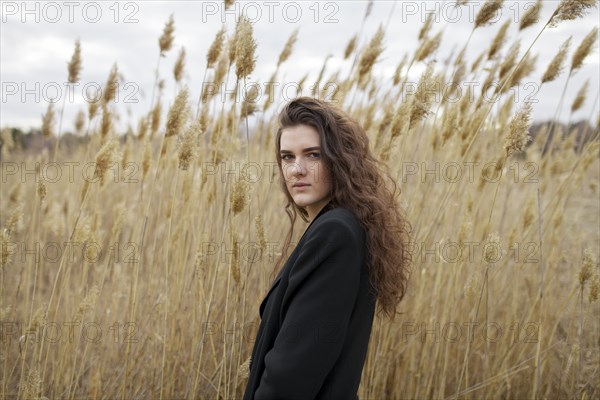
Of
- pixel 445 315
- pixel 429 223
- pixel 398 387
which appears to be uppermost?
pixel 429 223

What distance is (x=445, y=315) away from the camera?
2.37 m

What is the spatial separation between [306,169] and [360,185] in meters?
0.17

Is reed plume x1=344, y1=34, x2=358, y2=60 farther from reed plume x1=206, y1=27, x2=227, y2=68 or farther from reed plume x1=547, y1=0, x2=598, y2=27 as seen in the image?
reed plume x1=547, y1=0, x2=598, y2=27

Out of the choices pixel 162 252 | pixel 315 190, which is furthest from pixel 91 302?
pixel 315 190

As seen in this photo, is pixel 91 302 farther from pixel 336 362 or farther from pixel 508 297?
pixel 508 297

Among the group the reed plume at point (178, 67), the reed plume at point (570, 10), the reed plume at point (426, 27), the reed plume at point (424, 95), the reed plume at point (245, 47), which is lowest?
the reed plume at point (424, 95)

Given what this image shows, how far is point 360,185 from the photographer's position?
1.51 metres

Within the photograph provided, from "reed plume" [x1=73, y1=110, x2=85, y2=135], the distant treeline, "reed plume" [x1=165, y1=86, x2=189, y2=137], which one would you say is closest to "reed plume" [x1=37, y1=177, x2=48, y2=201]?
"reed plume" [x1=165, y1=86, x2=189, y2=137]

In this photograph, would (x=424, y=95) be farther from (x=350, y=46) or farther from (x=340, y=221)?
(x=350, y=46)

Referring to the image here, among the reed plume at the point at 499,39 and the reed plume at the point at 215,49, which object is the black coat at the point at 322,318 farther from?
the reed plume at the point at 499,39

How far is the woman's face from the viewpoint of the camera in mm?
1516

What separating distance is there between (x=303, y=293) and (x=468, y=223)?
1.06 meters

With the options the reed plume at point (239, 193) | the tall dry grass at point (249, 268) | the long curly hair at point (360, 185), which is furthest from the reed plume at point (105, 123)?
the long curly hair at point (360, 185)

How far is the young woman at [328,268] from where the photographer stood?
122 cm
